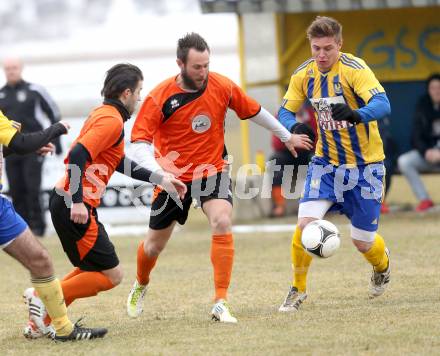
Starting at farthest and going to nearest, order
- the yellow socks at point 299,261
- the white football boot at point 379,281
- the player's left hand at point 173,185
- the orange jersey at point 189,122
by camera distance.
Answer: the white football boot at point 379,281 → the yellow socks at point 299,261 → the orange jersey at point 189,122 → the player's left hand at point 173,185

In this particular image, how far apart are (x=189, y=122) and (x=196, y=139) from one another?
0.13 metres

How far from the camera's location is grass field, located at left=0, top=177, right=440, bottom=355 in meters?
6.36

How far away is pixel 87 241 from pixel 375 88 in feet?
7.30

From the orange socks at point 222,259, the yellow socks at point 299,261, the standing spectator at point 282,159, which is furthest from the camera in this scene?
the standing spectator at point 282,159

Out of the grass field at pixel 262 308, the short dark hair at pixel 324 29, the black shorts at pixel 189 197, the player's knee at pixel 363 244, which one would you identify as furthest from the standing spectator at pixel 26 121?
the short dark hair at pixel 324 29

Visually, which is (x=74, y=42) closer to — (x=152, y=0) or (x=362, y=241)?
(x=152, y=0)

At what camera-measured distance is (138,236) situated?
1363 cm

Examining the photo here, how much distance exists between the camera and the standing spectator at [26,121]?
520 inches

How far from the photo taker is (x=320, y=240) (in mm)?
7348

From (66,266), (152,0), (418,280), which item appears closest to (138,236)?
(66,266)

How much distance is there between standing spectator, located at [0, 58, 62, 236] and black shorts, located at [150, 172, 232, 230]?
18.1 ft

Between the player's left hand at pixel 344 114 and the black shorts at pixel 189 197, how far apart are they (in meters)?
0.95

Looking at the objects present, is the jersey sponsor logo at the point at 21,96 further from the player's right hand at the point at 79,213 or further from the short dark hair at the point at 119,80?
the player's right hand at the point at 79,213

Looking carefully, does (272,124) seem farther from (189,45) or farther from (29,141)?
(29,141)
